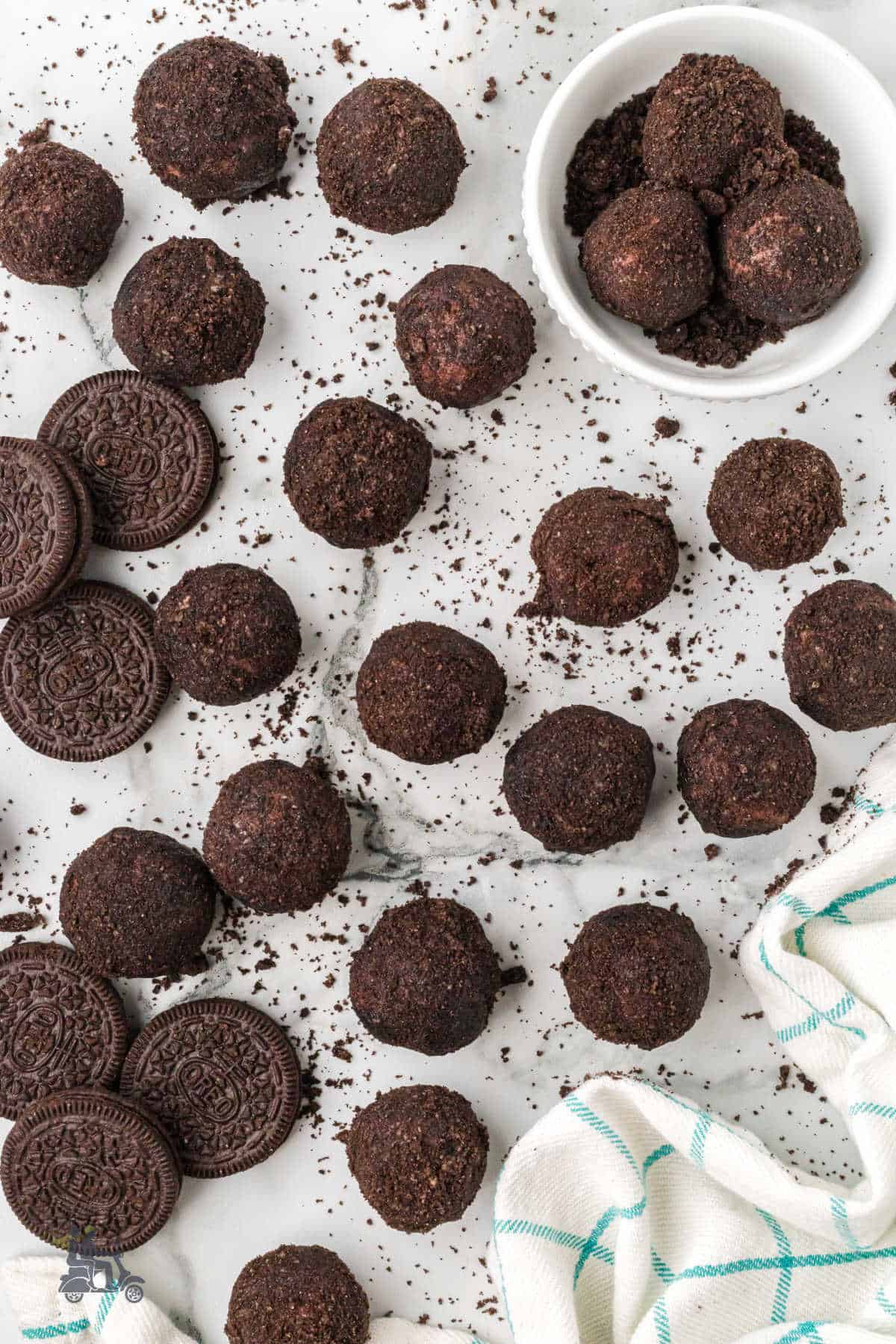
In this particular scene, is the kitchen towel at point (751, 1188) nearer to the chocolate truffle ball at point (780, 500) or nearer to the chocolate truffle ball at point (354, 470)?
the chocolate truffle ball at point (780, 500)

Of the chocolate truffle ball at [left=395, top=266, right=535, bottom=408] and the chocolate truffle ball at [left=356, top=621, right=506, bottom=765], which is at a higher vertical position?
the chocolate truffle ball at [left=395, top=266, right=535, bottom=408]

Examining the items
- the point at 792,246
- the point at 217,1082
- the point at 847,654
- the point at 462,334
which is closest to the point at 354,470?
the point at 462,334

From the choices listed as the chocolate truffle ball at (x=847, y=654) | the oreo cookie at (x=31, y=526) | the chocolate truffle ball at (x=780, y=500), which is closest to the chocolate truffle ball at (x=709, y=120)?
the chocolate truffle ball at (x=780, y=500)

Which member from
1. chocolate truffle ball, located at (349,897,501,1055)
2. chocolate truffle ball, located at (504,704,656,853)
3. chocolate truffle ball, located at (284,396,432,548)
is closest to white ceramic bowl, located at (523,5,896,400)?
chocolate truffle ball, located at (284,396,432,548)

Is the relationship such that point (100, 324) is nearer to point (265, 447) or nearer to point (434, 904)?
point (265, 447)

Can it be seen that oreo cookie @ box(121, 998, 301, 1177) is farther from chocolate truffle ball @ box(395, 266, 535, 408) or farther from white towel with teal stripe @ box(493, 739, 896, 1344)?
chocolate truffle ball @ box(395, 266, 535, 408)

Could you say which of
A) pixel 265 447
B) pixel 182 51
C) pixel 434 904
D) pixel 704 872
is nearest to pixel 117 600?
pixel 265 447

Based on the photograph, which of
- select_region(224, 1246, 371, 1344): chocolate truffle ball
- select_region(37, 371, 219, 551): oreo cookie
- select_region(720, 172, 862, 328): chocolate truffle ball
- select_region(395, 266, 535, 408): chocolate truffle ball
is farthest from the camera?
select_region(37, 371, 219, 551): oreo cookie
